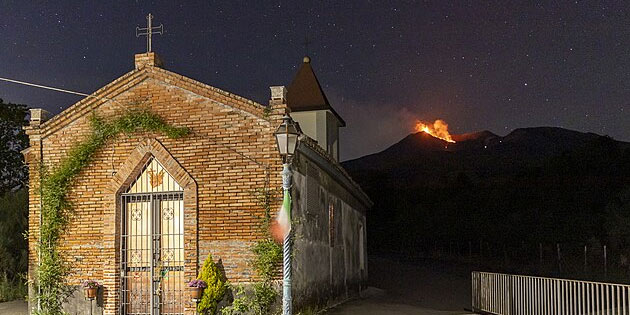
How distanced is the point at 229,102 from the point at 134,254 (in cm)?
398

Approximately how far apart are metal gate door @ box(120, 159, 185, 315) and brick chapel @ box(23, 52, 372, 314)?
0.07 ft

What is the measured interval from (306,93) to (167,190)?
1551 centimetres

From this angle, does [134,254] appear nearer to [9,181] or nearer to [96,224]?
[96,224]

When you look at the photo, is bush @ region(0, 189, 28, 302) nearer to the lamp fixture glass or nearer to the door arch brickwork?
the door arch brickwork

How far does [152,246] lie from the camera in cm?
1562

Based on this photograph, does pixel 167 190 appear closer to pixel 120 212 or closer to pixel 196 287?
pixel 120 212

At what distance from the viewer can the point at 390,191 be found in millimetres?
78938

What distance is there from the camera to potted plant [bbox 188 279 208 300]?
14297 mm

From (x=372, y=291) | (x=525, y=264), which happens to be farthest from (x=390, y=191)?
(x=372, y=291)

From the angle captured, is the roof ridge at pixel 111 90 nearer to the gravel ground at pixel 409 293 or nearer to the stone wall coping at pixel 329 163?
the stone wall coping at pixel 329 163

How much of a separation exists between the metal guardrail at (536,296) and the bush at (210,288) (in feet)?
19.7

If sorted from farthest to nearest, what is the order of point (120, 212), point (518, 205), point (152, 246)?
point (518, 205), point (120, 212), point (152, 246)

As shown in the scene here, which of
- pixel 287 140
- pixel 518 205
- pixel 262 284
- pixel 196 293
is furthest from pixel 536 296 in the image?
pixel 518 205

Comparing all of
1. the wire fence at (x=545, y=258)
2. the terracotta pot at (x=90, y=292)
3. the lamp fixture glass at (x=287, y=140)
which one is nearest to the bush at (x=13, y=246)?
the terracotta pot at (x=90, y=292)
